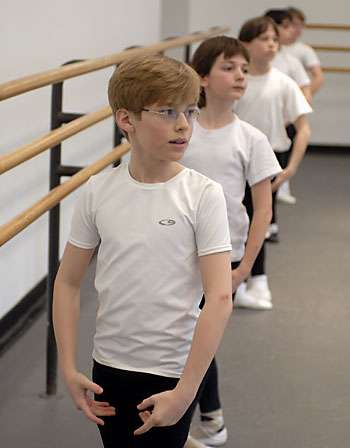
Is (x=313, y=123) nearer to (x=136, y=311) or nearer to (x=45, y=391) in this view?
(x=45, y=391)

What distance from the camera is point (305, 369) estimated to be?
148 inches

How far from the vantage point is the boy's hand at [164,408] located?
1.77 metres

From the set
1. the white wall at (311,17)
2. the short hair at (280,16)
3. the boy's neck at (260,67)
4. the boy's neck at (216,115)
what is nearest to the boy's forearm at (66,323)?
the boy's neck at (216,115)

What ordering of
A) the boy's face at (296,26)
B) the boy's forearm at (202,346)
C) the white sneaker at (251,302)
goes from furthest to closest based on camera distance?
the boy's face at (296,26)
the white sneaker at (251,302)
the boy's forearm at (202,346)

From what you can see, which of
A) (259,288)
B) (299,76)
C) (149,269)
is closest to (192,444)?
(149,269)

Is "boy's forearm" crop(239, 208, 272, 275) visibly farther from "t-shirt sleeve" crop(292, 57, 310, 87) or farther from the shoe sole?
"t-shirt sleeve" crop(292, 57, 310, 87)

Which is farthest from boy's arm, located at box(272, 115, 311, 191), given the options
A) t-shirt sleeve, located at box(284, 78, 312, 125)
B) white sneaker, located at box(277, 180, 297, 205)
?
white sneaker, located at box(277, 180, 297, 205)

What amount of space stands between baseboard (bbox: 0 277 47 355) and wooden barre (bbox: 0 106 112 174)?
1.10 m

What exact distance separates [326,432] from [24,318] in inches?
62.6

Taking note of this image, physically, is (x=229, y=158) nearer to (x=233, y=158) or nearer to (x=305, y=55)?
(x=233, y=158)

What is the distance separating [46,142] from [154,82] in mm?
1079

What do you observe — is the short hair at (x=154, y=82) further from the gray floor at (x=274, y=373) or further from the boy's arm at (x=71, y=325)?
the gray floor at (x=274, y=373)

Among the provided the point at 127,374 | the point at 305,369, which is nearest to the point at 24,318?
the point at 305,369

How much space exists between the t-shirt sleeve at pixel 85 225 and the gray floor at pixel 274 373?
1.30 m
